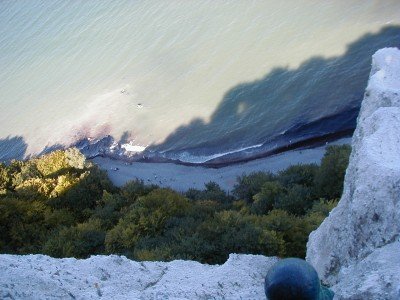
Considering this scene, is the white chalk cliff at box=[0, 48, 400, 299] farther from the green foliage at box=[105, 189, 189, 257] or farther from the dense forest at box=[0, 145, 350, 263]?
the green foliage at box=[105, 189, 189, 257]

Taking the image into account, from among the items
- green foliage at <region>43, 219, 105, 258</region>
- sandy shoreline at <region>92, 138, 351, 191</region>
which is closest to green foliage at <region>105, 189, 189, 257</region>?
green foliage at <region>43, 219, 105, 258</region>

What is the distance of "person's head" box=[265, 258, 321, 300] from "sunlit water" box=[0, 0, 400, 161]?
20.1m

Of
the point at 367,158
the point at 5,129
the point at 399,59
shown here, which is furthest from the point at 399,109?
the point at 5,129

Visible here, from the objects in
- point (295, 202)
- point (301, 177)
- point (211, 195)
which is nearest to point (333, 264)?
point (295, 202)

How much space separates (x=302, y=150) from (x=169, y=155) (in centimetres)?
754

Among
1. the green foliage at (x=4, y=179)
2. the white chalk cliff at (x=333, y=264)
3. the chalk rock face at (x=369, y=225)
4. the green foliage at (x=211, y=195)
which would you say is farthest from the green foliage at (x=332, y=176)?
the green foliage at (x=4, y=179)

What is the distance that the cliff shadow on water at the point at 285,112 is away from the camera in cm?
2433

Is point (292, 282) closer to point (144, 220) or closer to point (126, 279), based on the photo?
point (126, 279)

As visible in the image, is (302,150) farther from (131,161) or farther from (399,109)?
(399,109)

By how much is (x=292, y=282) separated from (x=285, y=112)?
21.9 metres

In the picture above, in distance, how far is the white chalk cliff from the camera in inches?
245

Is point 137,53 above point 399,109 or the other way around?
above

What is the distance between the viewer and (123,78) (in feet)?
107

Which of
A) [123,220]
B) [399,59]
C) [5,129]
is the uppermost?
[5,129]
